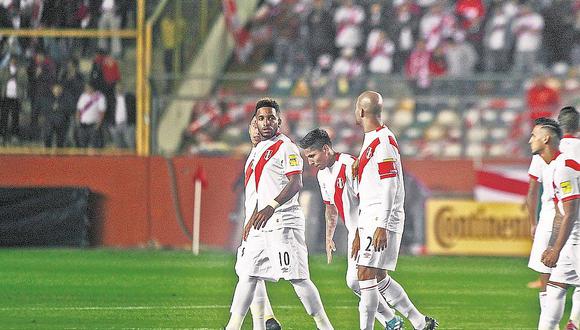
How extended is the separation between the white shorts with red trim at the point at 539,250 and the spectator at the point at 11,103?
16.0 metres

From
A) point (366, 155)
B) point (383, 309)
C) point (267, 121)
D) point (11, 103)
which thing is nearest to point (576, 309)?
point (383, 309)

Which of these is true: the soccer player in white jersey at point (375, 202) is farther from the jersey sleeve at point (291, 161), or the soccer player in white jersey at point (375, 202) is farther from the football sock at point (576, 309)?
the football sock at point (576, 309)

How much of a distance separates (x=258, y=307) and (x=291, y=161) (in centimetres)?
136

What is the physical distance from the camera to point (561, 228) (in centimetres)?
967

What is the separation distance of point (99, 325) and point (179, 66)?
14.1m

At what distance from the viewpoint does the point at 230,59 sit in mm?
26688

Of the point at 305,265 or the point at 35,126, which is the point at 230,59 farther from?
the point at 305,265

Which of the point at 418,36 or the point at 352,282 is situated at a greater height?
the point at 418,36

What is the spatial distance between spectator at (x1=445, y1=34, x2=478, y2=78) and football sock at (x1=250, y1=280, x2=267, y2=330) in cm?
1555

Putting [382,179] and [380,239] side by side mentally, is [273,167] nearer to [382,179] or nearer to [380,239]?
[382,179]

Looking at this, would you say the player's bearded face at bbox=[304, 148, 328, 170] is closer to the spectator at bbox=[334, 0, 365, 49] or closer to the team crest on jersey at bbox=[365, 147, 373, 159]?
the team crest on jersey at bbox=[365, 147, 373, 159]

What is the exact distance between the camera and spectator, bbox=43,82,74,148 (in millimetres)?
25438

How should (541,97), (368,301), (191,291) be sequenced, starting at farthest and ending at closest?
(541,97), (191,291), (368,301)

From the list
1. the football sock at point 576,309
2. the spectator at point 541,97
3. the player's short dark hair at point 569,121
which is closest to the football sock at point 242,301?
the football sock at point 576,309
